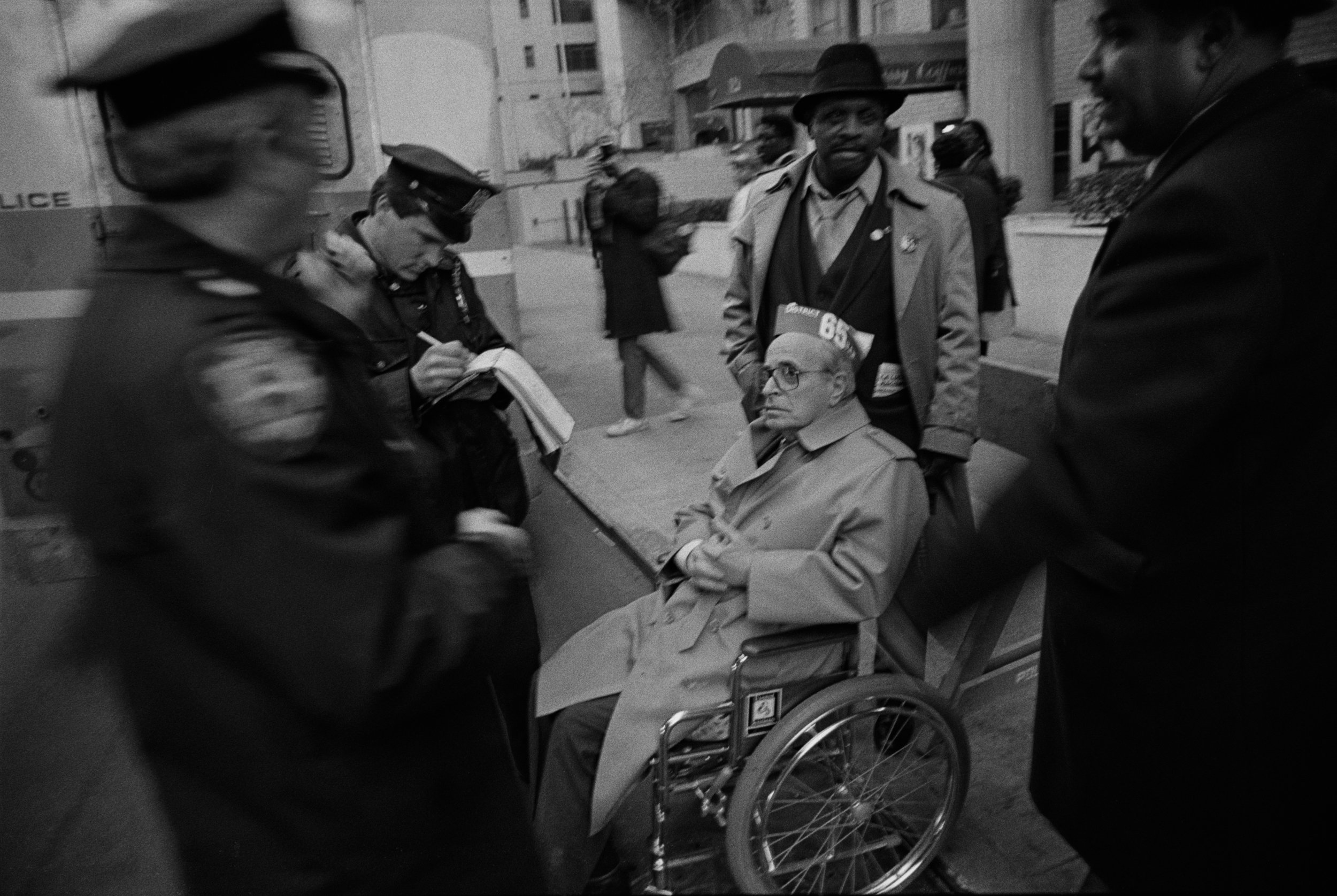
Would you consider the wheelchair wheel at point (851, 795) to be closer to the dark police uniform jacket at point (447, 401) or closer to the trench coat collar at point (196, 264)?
the dark police uniform jacket at point (447, 401)

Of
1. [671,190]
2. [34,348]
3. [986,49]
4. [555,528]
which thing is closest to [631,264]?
[555,528]

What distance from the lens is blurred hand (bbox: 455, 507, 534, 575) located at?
130 centimetres

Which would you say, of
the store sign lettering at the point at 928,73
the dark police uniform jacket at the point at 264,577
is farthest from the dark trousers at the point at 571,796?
the store sign lettering at the point at 928,73

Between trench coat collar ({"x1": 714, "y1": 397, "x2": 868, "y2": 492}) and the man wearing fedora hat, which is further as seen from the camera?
the man wearing fedora hat

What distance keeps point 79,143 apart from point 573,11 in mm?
45993

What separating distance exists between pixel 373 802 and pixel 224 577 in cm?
39

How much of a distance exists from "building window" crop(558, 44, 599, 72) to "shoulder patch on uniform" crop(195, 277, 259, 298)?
50.8 meters

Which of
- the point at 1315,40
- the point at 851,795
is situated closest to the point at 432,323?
the point at 851,795

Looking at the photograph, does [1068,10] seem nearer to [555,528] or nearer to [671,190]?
[555,528]

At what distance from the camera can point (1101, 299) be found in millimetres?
1258

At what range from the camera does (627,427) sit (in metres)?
6.65

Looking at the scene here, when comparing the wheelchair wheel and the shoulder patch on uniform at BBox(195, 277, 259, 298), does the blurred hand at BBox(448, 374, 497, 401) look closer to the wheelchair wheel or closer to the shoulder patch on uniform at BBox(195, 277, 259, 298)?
the wheelchair wheel

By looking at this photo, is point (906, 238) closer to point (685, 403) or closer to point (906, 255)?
point (906, 255)

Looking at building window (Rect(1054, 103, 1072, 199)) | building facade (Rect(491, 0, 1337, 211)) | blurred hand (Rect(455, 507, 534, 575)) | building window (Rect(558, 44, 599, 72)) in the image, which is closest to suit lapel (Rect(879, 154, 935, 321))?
building facade (Rect(491, 0, 1337, 211))
